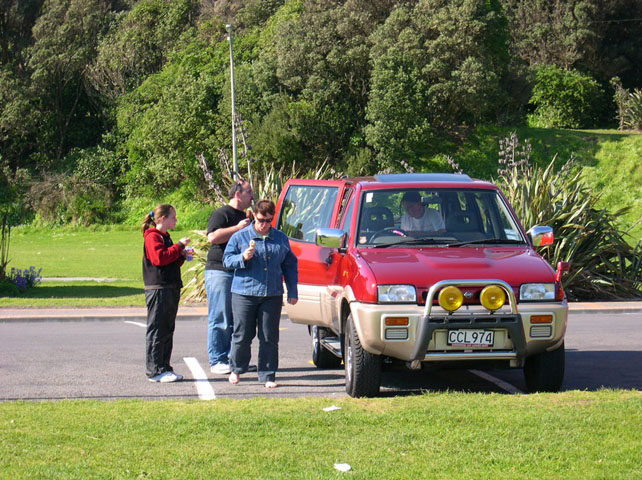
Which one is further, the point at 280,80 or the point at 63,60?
the point at 63,60

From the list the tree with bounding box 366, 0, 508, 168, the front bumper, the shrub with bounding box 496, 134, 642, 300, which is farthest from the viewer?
the tree with bounding box 366, 0, 508, 168

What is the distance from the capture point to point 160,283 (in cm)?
883

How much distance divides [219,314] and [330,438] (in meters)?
3.73

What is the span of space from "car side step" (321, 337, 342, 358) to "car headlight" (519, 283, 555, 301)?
1950mm

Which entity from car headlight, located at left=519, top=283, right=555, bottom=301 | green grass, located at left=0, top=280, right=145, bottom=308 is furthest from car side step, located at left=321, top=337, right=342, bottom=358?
green grass, located at left=0, top=280, right=145, bottom=308

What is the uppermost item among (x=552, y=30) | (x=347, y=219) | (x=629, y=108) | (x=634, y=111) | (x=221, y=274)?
(x=552, y=30)

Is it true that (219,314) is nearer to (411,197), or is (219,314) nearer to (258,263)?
(258,263)

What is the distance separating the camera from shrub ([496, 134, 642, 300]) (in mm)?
16656

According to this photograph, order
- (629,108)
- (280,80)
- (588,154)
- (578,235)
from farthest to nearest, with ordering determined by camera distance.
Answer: (629,108) < (280,80) < (588,154) < (578,235)

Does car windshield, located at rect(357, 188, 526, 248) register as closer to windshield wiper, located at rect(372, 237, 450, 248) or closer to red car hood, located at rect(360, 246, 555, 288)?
windshield wiper, located at rect(372, 237, 450, 248)

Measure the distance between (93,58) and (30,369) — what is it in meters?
49.8

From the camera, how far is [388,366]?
7988mm

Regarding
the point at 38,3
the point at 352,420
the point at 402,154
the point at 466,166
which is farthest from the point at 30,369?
the point at 38,3

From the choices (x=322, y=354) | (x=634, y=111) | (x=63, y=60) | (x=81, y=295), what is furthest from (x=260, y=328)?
(x=63, y=60)
